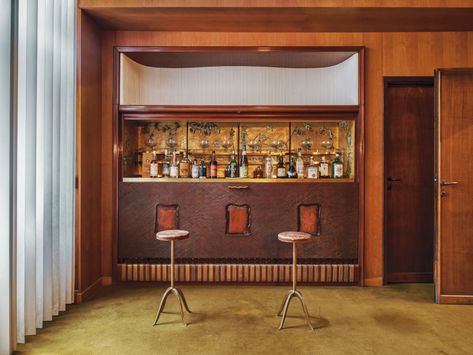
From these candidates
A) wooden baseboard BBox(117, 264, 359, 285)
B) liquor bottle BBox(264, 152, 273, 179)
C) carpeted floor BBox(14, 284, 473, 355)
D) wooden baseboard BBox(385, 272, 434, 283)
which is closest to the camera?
carpeted floor BBox(14, 284, 473, 355)

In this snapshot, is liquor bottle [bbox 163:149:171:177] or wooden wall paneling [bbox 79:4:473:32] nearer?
wooden wall paneling [bbox 79:4:473:32]

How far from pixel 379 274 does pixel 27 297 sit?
140 inches

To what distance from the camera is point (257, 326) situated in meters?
2.88

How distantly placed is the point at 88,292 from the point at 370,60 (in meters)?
4.07

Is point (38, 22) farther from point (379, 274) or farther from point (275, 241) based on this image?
point (379, 274)

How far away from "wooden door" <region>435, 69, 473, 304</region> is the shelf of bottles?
3.88 feet

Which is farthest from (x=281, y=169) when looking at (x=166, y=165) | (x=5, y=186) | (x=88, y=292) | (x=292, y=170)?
(x=5, y=186)

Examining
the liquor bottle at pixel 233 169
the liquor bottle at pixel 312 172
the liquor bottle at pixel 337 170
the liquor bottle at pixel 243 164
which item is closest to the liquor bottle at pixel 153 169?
the liquor bottle at pixel 233 169

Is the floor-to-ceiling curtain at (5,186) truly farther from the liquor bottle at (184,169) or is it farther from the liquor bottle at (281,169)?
the liquor bottle at (281,169)

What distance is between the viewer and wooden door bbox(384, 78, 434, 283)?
415 cm

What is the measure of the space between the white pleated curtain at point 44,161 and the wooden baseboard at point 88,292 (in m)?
0.09

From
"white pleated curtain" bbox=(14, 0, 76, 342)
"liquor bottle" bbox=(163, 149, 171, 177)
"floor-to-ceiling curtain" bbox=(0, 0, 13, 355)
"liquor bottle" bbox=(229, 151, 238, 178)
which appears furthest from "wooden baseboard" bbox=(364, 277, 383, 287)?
"floor-to-ceiling curtain" bbox=(0, 0, 13, 355)

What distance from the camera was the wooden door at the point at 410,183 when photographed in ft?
13.6

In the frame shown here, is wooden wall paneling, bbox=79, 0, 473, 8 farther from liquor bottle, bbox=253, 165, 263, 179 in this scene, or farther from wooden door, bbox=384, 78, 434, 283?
liquor bottle, bbox=253, 165, 263, 179
